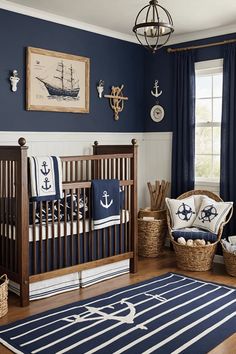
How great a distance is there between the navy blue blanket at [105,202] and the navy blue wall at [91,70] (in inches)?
37.0

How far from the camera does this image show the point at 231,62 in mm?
4578

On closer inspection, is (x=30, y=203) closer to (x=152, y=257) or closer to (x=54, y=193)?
(x=54, y=193)

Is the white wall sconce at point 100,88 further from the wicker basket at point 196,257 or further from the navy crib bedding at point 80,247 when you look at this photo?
the wicker basket at point 196,257

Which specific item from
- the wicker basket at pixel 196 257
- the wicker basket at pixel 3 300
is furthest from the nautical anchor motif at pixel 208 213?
the wicker basket at pixel 3 300

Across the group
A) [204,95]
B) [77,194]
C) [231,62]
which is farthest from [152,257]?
[231,62]

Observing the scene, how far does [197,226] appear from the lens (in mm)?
4477

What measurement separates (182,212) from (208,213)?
0.89ft

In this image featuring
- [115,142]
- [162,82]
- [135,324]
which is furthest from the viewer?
[162,82]

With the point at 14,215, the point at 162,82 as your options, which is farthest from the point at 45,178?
the point at 162,82

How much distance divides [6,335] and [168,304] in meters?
1.21

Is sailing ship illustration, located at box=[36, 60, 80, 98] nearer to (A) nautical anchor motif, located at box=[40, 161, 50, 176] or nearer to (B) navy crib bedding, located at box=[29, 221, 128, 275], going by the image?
(A) nautical anchor motif, located at box=[40, 161, 50, 176]

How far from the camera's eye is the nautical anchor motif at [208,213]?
437 centimetres

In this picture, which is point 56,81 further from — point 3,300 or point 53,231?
point 3,300

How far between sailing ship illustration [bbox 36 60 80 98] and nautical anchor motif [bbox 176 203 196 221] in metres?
1.57
